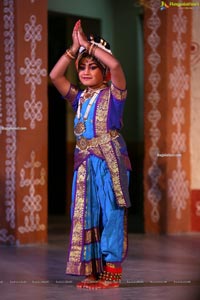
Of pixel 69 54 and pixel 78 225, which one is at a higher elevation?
pixel 69 54

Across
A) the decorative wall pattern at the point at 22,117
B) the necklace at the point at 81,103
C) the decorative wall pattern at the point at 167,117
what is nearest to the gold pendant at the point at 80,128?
the necklace at the point at 81,103

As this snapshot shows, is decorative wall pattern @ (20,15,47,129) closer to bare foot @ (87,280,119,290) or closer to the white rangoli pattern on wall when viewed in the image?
the white rangoli pattern on wall

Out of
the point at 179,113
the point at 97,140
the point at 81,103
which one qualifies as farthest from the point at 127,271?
the point at 179,113

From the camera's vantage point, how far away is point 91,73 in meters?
5.98

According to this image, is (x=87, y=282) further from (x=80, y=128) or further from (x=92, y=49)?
(x=92, y=49)

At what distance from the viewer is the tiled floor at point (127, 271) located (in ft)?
18.9

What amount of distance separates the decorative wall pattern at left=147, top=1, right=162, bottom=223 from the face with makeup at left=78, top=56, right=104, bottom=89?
10.9ft

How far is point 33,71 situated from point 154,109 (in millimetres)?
1474

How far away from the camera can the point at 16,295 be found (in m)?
5.72

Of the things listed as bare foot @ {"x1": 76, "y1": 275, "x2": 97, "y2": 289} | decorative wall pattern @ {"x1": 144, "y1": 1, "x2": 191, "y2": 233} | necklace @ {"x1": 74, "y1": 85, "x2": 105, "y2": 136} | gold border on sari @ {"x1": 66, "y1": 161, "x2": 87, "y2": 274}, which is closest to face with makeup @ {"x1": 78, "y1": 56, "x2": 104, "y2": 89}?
necklace @ {"x1": 74, "y1": 85, "x2": 105, "y2": 136}

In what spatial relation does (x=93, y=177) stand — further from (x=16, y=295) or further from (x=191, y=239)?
(x=191, y=239)

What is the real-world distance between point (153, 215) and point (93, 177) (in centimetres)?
349

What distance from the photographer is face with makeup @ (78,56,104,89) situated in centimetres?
598

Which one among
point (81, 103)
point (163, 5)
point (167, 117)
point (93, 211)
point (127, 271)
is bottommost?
point (127, 271)
